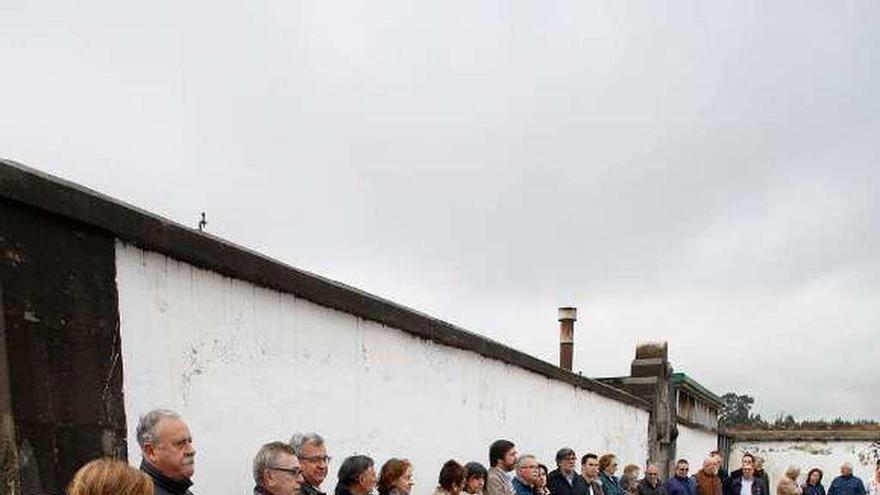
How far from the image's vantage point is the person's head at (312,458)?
5055mm

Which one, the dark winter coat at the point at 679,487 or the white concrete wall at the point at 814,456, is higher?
the white concrete wall at the point at 814,456

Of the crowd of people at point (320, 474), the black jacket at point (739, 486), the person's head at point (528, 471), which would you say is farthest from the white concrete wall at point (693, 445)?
the person's head at point (528, 471)

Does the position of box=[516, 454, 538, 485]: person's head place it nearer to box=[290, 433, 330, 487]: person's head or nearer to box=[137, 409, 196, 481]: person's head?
box=[290, 433, 330, 487]: person's head

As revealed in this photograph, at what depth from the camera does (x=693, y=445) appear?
19562 millimetres

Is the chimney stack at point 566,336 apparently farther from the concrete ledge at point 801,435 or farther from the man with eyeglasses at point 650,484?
the concrete ledge at point 801,435

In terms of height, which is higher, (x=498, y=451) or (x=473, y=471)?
(x=498, y=451)

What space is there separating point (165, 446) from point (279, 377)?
6.50 feet

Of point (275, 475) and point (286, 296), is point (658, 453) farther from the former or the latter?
point (275, 475)

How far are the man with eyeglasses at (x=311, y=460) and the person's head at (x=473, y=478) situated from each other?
6.10ft

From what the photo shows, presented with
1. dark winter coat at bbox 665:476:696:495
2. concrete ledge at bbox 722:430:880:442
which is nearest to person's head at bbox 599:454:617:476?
dark winter coat at bbox 665:476:696:495

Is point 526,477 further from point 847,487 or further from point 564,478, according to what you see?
point 847,487

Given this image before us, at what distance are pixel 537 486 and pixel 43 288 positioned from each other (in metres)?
4.73

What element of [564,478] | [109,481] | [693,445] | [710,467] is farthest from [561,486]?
[693,445]

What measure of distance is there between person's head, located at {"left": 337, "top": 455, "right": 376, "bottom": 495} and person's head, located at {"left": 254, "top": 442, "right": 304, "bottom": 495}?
3.30 ft
